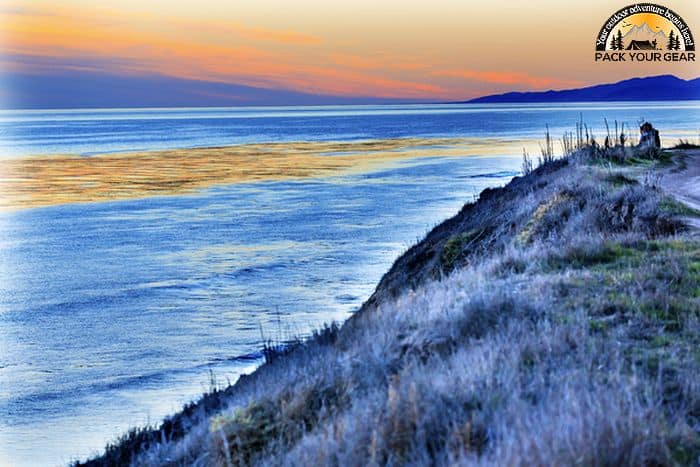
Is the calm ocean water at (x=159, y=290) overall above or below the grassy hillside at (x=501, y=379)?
below

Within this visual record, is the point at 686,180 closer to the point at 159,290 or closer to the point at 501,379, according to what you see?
the point at 159,290

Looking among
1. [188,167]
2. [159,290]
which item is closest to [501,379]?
[159,290]

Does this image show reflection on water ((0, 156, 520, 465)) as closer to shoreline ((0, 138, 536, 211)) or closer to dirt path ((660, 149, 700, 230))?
shoreline ((0, 138, 536, 211))

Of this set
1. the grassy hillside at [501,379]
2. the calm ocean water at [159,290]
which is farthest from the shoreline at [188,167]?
Answer: the grassy hillside at [501,379]

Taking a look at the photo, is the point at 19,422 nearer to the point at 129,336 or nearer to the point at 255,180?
the point at 129,336

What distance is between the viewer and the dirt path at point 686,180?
16.5 m

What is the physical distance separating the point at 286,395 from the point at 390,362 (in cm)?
86

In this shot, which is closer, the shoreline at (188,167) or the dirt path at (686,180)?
the dirt path at (686,180)

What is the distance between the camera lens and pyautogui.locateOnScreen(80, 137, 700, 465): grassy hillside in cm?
498

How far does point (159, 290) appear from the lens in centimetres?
2047

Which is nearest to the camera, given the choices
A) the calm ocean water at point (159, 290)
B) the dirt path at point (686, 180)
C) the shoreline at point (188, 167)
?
the calm ocean water at point (159, 290)

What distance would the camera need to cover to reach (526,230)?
47.3 feet

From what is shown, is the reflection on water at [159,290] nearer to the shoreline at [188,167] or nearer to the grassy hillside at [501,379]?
the grassy hillside at [501,379]

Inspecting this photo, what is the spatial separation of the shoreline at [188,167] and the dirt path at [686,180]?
23770 mm
